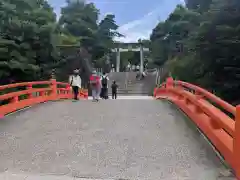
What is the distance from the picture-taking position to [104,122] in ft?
27.3

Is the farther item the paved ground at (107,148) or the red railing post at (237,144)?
the paved ground at (107,148)

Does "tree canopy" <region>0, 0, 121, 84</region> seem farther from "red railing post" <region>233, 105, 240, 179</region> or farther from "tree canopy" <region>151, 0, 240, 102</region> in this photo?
"red railing post" <region>233, 105, 240, 179</region>

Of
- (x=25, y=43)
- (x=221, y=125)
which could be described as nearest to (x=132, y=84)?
(x=25, y=43)

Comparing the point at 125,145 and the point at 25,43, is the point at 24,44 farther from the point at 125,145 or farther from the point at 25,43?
the point at 125,145

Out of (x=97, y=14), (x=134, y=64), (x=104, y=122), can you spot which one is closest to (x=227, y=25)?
(x=104, y=122)

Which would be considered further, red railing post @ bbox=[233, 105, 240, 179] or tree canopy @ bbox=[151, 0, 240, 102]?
tree canopy @ bbox=[151, 0, 240, 102]

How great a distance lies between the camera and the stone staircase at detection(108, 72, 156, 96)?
4331cm

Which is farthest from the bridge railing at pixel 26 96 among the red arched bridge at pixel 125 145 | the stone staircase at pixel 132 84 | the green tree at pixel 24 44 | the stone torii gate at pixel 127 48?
the stone torii gate at pixel 127 48

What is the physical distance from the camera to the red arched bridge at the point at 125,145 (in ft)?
16.3

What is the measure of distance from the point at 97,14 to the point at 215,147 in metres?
57.5

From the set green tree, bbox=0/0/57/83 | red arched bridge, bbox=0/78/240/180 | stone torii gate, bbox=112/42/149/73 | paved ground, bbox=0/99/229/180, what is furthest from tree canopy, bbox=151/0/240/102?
stone torii gate, bbox=112/42/149/73

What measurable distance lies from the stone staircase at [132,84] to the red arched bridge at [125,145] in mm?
32079

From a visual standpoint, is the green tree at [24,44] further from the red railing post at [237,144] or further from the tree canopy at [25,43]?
the red railing post at [237,144]

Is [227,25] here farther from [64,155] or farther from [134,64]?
[134,64]
